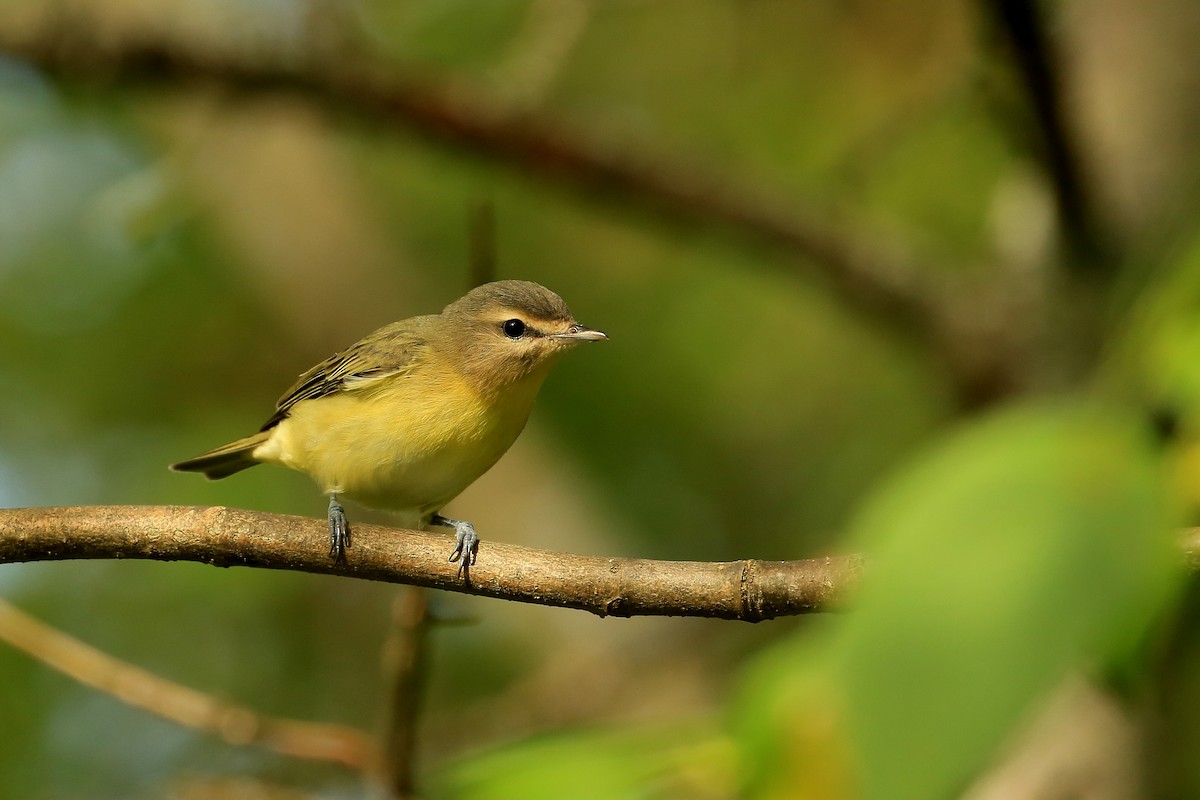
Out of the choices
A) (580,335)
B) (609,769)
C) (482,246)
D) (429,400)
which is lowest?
(609,769)

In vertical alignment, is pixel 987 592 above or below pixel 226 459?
below

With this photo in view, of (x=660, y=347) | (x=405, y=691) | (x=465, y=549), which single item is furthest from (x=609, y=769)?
(x=660, y=347)

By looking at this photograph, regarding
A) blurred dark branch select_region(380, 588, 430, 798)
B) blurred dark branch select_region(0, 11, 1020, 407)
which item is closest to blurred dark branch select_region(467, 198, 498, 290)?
blurred dark branch select_region(380, 588, 430, 798)

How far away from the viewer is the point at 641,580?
286 centimetres

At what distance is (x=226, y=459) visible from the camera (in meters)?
5.39

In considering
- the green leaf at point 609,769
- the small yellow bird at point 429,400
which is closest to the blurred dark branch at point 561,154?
the small yellow bird at point 429,400

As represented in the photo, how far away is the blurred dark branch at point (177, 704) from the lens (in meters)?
3.53

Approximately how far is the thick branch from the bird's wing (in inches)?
61.5

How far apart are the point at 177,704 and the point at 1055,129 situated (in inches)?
145

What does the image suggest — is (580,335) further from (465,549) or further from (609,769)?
(609,769)

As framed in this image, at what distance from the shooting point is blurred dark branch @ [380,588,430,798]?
326 centimetres

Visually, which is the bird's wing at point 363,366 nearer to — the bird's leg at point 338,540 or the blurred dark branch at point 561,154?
the bird's leg at point 338,540

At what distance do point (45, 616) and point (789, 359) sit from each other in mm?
6360

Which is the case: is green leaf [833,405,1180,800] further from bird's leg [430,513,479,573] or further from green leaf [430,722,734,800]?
bird's leg [430,513,479,573]
